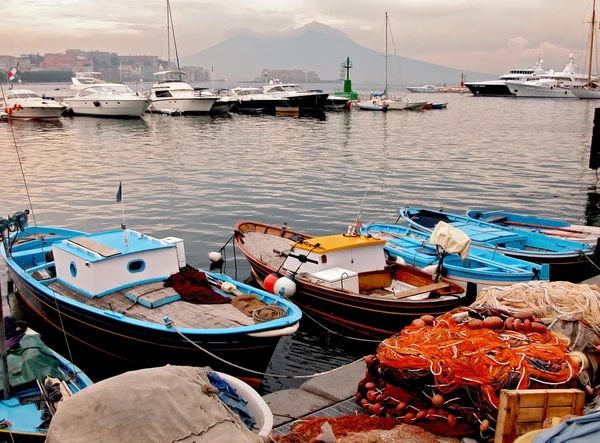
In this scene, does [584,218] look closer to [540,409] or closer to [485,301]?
[485,301]

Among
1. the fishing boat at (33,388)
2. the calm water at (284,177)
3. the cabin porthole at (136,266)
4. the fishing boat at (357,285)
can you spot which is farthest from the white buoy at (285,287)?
the fishing boat at (33,388)

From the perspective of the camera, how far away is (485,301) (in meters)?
8.71

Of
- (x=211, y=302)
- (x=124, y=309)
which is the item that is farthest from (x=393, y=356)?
(x=124, y=309)

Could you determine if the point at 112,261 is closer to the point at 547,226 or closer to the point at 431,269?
the point at 431,269

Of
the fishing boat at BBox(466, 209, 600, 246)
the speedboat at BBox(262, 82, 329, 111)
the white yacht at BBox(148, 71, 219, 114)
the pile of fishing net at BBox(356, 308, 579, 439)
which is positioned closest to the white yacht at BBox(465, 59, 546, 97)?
the speedboat at BBox(262, 82, 329, 111)

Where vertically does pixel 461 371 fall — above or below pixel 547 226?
above

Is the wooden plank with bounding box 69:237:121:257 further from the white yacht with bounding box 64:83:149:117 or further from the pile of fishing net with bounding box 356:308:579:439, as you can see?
the white yacht with bounding box 64:83:149:117

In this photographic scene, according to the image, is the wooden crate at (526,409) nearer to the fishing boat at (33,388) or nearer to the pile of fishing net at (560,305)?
the pile of fishing net at (560,305)

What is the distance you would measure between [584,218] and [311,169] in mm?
15747

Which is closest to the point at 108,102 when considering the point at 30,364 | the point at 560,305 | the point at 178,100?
the point at 178,100

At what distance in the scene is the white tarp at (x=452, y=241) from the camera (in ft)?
46.0

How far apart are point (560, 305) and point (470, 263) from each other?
7353 millimetres

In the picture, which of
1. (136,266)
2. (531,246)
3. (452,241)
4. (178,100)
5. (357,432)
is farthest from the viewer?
(178,100)

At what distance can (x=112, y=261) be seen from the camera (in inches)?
473
